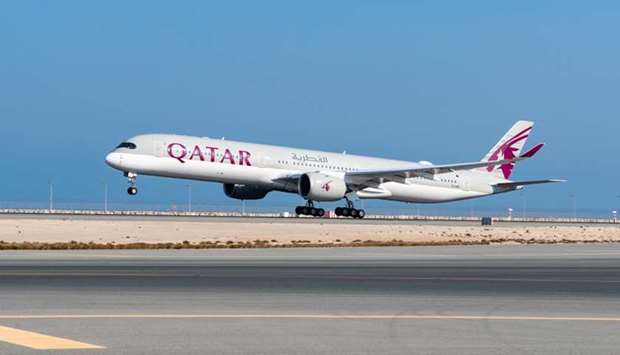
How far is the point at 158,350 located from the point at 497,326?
4.72 meters

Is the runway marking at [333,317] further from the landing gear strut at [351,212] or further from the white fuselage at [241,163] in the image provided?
the landing gear strut at [351,212]

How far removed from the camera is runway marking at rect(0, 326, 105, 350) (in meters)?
11.5

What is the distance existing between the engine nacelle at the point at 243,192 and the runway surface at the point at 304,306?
126 ft

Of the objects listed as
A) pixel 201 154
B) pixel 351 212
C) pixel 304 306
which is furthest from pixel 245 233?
pixel 304 306

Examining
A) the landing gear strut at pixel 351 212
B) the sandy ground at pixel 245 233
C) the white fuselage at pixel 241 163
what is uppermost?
the white fuselage at pixel 241 163

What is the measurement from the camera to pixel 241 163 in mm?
62719

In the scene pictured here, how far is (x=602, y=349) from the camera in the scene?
38.9ft

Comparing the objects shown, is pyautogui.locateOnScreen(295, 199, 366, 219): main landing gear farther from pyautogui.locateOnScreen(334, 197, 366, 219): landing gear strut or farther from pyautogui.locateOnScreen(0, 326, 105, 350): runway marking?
pyautogui.locateOnScreen(0, 326, 105, 350): runway marking

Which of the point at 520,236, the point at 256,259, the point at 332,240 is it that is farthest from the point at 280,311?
the point at 520,236

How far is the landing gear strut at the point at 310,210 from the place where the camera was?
68.1m

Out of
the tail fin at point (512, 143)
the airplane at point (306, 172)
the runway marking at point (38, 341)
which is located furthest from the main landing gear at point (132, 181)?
the runway marking at point (38, 341)

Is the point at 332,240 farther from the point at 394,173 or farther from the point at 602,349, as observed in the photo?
the point at 602,349

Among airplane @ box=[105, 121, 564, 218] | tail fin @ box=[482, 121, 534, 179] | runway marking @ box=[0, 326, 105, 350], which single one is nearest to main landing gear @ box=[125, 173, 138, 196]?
airplane @ box=[105, 121, 564, 218]

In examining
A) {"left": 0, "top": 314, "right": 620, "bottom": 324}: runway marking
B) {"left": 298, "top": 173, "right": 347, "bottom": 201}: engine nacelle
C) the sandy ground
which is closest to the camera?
{"left": 0, "top": 314, "right": 620, "bottom": 324}: runway marking
